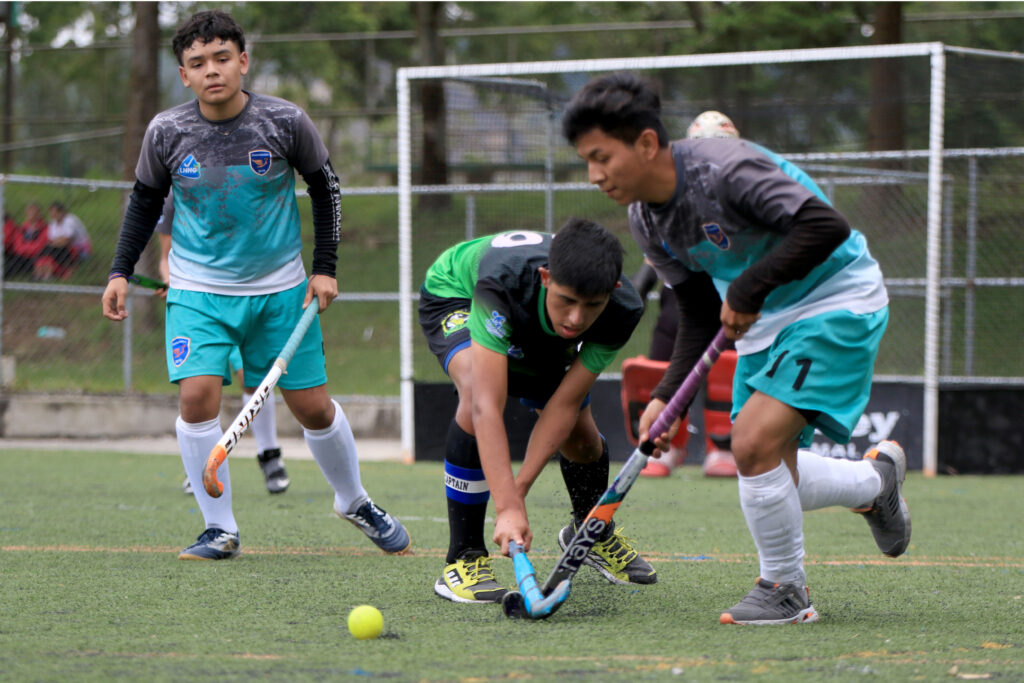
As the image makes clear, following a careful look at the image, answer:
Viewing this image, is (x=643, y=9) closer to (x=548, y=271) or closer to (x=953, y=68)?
(x=953, y=68)

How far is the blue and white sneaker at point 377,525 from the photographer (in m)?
4.47

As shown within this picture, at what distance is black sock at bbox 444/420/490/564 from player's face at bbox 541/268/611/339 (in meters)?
0.59

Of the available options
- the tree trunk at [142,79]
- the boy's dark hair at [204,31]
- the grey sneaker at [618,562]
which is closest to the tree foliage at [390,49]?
the tree trunk at [142,79]

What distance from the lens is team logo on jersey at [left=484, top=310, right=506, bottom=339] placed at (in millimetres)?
3281

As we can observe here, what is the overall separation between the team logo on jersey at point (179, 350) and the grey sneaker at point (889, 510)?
7.82 ft

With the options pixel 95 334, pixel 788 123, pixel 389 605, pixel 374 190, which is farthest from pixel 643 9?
pixel 389 605

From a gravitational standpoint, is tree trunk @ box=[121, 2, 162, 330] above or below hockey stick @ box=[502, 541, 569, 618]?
above

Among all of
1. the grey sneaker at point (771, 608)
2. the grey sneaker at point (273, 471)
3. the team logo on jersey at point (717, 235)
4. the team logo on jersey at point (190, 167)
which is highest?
the team logo on jersey at point (190, 167)

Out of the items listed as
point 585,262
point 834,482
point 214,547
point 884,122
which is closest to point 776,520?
point 834,482

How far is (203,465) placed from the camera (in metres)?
4.46

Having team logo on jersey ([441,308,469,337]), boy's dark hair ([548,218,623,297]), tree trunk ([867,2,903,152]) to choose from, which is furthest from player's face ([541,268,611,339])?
tree trunk ([867,2,903,152])

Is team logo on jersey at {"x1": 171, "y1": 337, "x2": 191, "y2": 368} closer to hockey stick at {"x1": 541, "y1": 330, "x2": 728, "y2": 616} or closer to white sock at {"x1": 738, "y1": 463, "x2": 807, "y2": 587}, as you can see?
hockey stick at {"x1": 541, "y1": 330, "x2": 728, "y2": 616}

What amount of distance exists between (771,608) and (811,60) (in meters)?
5.80

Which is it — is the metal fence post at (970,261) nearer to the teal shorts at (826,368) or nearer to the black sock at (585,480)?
the black sock at (585,480)
